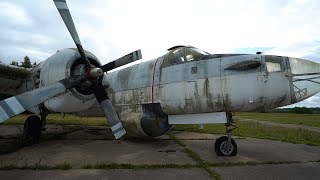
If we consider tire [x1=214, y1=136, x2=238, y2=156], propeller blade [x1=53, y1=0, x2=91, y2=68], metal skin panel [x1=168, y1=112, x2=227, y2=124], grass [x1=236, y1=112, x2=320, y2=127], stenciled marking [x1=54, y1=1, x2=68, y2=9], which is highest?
stenciled marking [x1=54, y1=1, x2=68, y2=9]

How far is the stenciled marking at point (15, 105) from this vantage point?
23.0ft

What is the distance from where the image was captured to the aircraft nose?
7852 millimetres

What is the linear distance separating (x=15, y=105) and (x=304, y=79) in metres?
7.26

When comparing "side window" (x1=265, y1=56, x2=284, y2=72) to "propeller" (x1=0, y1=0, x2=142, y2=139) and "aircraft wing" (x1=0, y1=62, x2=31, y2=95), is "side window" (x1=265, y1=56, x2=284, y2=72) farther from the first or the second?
"aircraft wing" (x1=0, y1=62, x2=31, y2=95)

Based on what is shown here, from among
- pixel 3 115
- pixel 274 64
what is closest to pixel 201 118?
pixel 274 64

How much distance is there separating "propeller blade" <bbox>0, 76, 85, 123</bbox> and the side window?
5243 millimetres

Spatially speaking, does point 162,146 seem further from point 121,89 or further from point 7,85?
point 7,85

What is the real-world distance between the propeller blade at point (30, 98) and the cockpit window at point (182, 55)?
2.85 metres

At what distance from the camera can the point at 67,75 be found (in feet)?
30.0

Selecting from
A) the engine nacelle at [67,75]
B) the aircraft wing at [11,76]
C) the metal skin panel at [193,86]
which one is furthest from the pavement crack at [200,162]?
the aircraft wing at [11,76]

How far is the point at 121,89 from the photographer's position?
37.2ft

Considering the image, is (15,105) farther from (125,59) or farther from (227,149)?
(227,149)

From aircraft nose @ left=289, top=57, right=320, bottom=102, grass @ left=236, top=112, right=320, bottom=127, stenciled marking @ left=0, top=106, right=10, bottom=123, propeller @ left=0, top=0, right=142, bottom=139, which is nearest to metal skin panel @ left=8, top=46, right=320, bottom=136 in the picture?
aircraft nose @ left=289, top=57, right=320, bottom=102

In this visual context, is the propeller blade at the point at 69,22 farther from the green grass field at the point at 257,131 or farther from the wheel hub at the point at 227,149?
the green grass field at the point at 257,131
